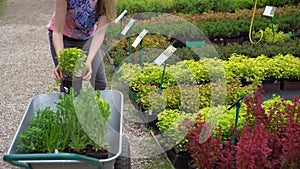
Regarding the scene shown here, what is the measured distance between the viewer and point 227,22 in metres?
5.86

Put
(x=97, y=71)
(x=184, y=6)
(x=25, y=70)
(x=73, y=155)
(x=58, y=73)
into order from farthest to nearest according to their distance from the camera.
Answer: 1. (x=184, y=6)
2. (x=25, y=70)
3. (x=97, y=71)
4. (x=58, y=73)
5. (x=73, y=155)

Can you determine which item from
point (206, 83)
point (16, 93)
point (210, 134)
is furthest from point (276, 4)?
point (210, 134)

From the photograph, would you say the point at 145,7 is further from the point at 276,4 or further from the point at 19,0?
the point at 19,0

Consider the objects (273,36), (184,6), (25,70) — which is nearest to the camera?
(273,36)

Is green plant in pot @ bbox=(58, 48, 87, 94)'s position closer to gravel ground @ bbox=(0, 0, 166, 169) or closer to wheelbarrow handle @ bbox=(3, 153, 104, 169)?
wheelbarrow handle @ bbox=(3, 153, 104, 169)

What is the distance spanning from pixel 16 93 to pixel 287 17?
3.90 meters

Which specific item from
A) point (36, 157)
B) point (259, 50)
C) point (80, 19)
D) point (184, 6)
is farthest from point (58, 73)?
point (184, 6)

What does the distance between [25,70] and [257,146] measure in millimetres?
4063

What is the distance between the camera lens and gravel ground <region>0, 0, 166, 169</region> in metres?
3.82

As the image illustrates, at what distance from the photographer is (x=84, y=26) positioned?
3100 millimetres

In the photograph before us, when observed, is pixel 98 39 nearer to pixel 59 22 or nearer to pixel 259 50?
pixel 59 22

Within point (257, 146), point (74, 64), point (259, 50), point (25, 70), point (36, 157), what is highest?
point (74, 64)

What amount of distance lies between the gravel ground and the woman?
0.74 meters

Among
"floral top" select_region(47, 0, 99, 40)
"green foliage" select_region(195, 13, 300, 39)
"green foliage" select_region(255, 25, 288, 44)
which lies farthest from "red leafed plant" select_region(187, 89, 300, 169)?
"green foliage" select_region(195, 13, 300, 39)
